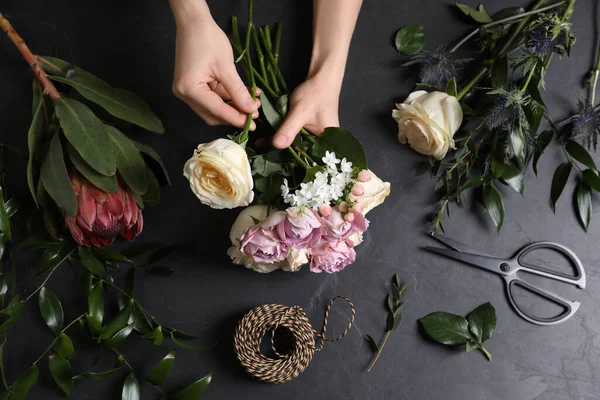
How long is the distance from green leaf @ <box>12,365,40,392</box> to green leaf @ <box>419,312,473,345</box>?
0.77 m

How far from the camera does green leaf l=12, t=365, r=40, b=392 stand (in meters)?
1.14

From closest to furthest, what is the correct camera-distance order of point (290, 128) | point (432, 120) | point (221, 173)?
1. point (221, 173)
2. point (290, 128)
3. point (432, 120)

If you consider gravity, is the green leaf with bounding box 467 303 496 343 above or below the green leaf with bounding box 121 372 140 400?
above

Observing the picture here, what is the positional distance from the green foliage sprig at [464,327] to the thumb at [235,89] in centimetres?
58

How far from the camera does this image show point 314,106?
108 centimetres

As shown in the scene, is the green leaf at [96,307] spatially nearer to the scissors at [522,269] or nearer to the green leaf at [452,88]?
the scissors at [522,269]

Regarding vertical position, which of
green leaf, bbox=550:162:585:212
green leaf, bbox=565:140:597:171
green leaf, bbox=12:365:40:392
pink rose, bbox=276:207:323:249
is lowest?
green leaf, bbox=12:365:40:392

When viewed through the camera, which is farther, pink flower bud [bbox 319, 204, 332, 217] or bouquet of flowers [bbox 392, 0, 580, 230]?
bouquet of flowers [bbox 392, 0, 580, 230]

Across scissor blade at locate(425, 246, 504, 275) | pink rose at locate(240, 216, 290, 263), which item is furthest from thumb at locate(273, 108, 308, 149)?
scissor blade at locate(425, 246, 504, 275)

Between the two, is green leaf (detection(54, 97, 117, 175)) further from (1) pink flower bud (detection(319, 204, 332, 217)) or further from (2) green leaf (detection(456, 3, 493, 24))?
(2) green leaf (detection(456, 3, 493, 24))

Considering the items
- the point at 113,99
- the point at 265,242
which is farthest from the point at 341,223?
the point at 113,99

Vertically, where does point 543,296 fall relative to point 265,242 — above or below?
below

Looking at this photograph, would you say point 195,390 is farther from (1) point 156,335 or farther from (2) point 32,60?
(2) point 32,60

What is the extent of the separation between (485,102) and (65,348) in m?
0.94
